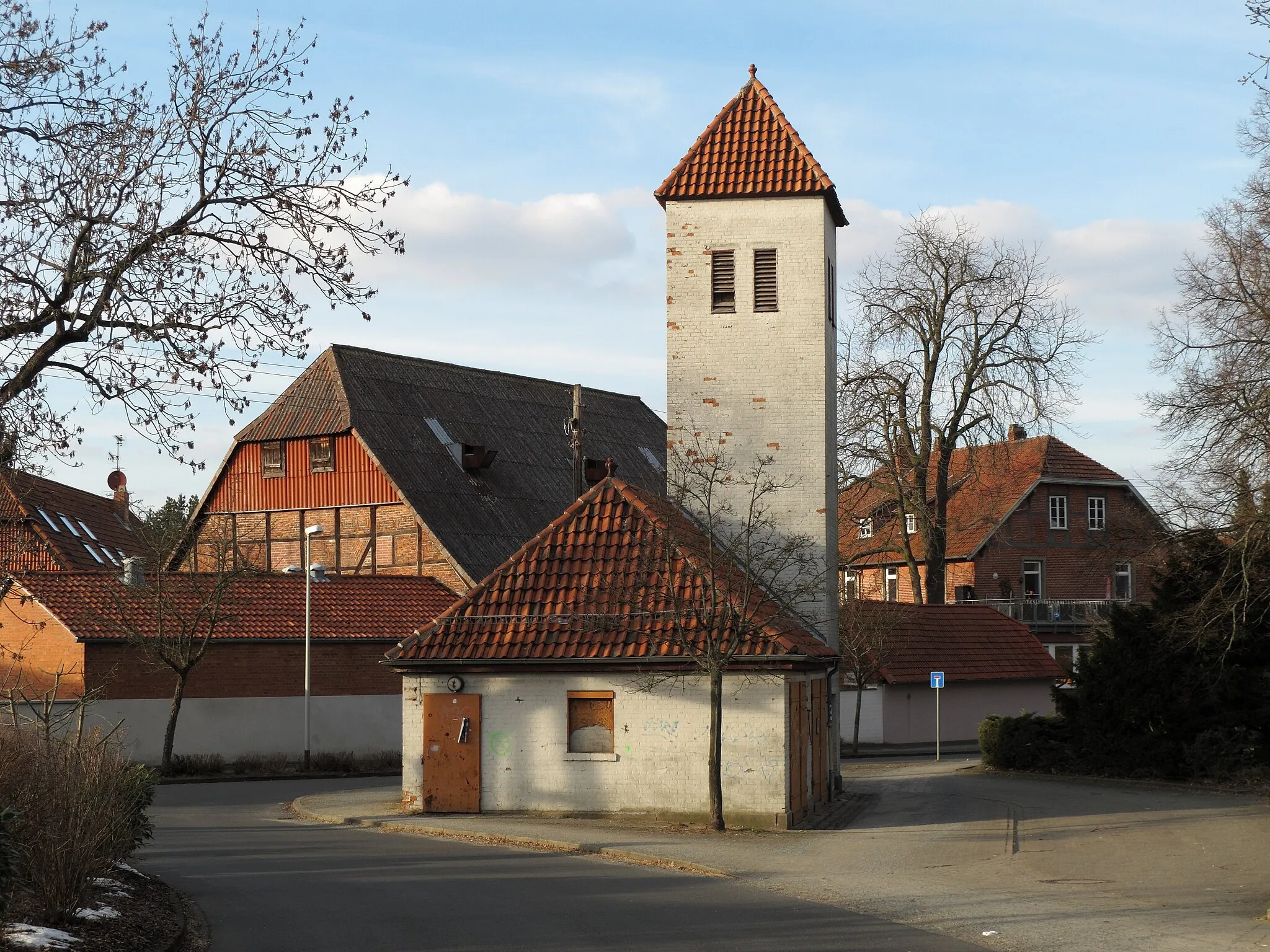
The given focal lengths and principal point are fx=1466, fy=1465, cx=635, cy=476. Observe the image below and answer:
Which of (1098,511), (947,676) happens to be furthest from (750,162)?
(1098,511)

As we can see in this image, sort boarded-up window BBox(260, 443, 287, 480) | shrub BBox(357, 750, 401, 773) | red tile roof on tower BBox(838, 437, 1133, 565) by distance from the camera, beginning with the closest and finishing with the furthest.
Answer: shrub BBox(357, 750, 401, 773) → boarded-up window BBox(260, 443, 287, 480) → red tile roof on tower BBox(838, 437, 1133, 565)

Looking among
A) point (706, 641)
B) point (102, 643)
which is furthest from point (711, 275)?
point (102, 643)

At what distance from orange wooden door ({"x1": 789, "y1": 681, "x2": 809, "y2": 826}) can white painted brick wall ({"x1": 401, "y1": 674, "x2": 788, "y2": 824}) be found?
32 cm

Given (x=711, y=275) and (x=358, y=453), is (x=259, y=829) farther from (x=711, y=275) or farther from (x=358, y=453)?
(x=358, y=453)

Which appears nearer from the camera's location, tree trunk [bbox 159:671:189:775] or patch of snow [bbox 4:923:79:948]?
patch of snow [bbox 4:923:79:948]

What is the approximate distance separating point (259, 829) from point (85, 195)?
14.5 m

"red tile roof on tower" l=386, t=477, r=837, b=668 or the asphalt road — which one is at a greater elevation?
"red tile roof on tower" l=386, t=477, r=837, b=668

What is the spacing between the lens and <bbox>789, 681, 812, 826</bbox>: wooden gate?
22812 mm

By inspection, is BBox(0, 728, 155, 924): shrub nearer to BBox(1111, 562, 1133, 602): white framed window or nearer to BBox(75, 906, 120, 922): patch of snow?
BBox(75, 906, 120, 922): patch of snow

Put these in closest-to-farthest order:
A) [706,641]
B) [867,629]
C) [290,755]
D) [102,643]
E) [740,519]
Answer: [706,641] → [740,519] → [102,643] → [290,755] → [867,629]

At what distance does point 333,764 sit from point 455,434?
51.4 feet

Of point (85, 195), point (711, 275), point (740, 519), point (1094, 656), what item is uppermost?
point (711, 275)

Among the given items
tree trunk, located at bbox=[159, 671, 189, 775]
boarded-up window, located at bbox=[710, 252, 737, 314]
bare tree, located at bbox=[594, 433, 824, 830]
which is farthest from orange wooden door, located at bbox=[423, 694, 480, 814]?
tree trunk, located at bbox=[159, 671, 189, 775]

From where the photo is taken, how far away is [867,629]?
146ft
